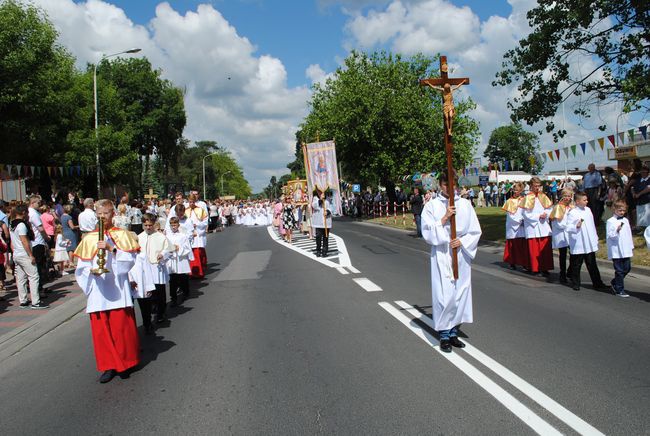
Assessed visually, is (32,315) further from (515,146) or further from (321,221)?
(515,146)

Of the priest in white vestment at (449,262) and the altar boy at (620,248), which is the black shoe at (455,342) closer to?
the priest in white vestment at (449,262)

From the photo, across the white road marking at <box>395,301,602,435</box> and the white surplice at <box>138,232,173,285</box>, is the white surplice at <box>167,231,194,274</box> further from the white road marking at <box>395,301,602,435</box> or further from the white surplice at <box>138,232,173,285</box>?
the white road marking at <box>395,301,602,435</box>

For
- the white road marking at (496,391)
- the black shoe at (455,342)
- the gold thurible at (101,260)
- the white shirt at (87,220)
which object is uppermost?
the white shirt at (87,220)

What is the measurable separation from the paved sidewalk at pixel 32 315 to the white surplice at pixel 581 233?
8160 mm

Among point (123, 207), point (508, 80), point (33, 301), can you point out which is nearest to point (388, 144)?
point (508, 80)

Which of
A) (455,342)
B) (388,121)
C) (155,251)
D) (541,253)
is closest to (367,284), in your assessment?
(541,253)

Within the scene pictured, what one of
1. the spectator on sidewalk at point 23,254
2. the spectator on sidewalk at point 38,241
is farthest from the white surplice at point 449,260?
the spectator on sidewalk at point 38,241

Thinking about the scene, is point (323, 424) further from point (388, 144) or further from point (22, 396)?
point (388, 144)

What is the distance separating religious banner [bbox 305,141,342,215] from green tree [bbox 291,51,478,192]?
1568cm

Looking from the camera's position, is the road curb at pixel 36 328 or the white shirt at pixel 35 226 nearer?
the road curb at pixel 36 328

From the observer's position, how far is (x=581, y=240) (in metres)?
9.16

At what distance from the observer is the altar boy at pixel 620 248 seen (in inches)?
338

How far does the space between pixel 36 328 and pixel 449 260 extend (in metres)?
5.70

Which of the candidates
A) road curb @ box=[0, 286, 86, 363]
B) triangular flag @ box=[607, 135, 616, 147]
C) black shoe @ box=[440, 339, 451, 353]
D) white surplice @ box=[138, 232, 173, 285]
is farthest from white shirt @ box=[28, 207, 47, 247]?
triangular flag @ box=[607, 135, 616, 147]
